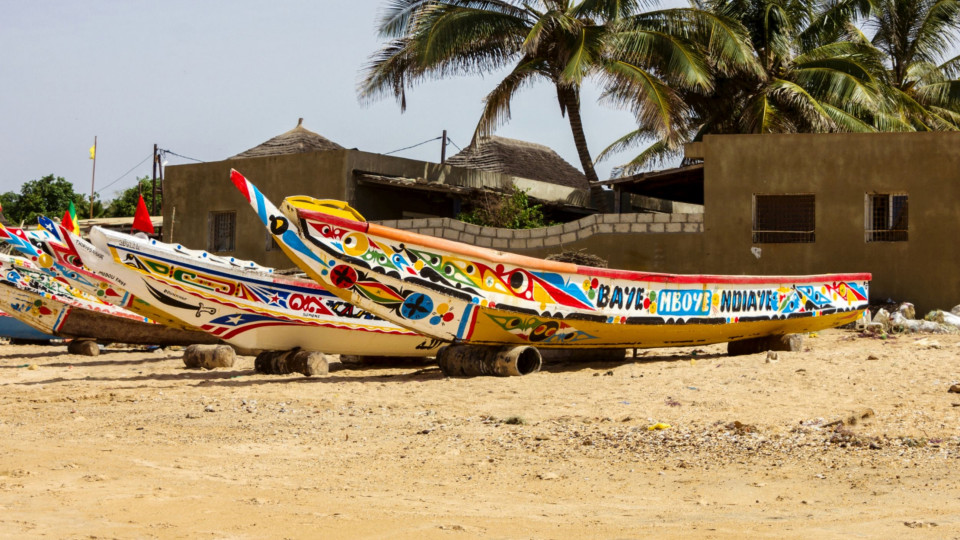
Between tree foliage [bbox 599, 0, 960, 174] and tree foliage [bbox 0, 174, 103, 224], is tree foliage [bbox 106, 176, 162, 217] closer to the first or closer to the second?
tree foliage [bbox 0, 174, 103, 224]

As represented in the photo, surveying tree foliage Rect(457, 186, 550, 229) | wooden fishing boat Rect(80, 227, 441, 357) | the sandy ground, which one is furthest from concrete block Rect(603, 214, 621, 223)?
the sandy ground

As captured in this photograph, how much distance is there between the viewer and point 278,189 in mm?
19781

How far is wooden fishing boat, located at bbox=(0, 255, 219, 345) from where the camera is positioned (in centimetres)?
1522

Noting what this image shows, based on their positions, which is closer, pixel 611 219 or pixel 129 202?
pixel 611 219

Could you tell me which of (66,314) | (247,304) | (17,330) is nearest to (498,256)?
(247,304)

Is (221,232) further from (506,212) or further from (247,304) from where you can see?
(247,304)

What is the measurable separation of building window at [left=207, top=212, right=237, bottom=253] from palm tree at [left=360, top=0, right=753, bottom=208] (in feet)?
12.4

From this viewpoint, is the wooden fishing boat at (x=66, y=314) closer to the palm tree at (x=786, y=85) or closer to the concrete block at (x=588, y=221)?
the concrete block at (x=588, y=221)

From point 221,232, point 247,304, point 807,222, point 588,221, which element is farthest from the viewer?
point 221,232

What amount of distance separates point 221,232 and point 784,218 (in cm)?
1132

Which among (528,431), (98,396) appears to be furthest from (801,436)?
(98,396)

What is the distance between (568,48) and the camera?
18906 millimetres

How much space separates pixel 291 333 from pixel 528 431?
5.00 m

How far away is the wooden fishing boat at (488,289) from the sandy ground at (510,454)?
0.51 metres
